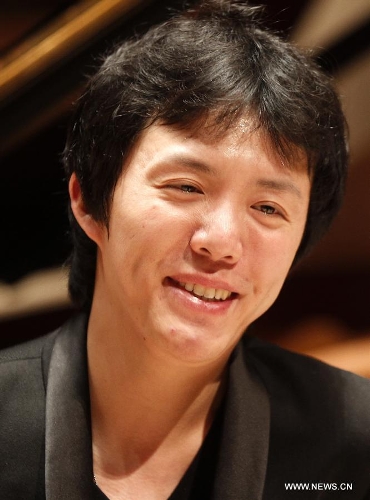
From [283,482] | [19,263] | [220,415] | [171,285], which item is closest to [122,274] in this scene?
[171,285]

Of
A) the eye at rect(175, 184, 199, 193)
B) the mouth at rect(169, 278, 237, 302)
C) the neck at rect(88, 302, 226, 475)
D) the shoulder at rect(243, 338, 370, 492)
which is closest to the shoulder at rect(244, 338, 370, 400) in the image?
the shoulder at rect(243, 338, 370, 492)

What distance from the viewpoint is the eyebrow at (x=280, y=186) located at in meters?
1.11

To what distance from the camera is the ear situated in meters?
1.25

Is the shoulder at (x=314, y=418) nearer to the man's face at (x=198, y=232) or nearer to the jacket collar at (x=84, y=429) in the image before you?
the jacket collar at (x=84, y=429)

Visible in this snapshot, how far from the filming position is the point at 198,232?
1086 millimetres

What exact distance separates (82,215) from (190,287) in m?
0.28

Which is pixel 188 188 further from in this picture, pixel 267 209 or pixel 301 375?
pixel 301 375

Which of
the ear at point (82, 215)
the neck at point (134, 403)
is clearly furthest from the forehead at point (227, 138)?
the neck at point (134, 403)

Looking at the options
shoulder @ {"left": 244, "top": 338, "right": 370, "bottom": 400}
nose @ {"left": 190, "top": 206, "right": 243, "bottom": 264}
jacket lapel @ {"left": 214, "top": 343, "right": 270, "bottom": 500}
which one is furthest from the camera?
shoulder @ {"left": 244, "top": 338, "right": 370, "bottom": 400}

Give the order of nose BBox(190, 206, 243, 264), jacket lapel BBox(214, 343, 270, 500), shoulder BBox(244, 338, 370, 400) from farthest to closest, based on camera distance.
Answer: shoulder BBox(244, 338, 370, 400) → jacket lapel BBox(214, 343, 270, 500) → nose BBox(190, 206, 243, 264)

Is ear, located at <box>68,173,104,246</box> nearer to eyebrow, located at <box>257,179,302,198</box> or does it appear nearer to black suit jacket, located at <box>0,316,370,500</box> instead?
black suit jacket, located at <box>0,316,370,500</box>

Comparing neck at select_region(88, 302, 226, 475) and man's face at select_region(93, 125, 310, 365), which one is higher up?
man's face at select_region(93, 125, 310, 365)

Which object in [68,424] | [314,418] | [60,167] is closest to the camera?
[68,424]

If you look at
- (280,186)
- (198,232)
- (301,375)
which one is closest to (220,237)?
(198,232)
